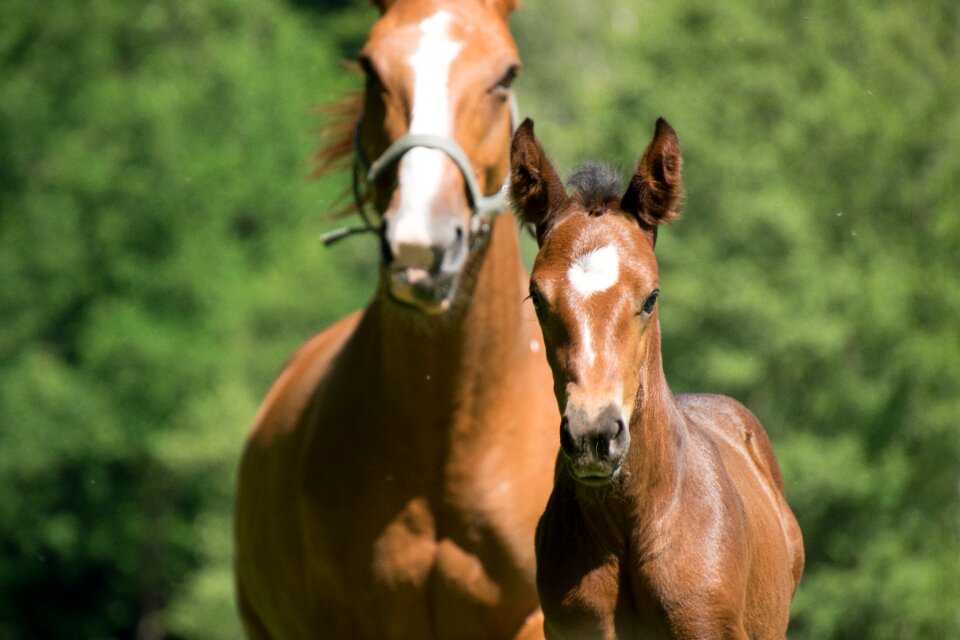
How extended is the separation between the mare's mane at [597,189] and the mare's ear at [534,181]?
67 mm

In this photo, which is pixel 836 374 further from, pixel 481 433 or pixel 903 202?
pixel 481 433

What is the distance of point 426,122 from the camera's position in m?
5.32

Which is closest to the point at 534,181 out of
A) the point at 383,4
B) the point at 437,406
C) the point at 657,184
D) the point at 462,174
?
the point at 657,184

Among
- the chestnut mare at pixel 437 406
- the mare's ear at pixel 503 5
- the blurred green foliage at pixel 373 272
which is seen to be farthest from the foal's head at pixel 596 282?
the blurred green foliage at pixel 373 272

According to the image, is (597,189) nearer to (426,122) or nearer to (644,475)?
(644,475)

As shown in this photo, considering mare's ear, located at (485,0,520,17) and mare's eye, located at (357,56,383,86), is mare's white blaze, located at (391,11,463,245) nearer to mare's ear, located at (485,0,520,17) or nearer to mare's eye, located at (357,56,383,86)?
mare's eye, located at (357,56,383,86)

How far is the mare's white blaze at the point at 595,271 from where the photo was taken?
161 inches

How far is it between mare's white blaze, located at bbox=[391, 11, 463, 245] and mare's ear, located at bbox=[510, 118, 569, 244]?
19.4 inches

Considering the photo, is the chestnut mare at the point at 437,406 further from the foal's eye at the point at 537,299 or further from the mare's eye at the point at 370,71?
the foal's eye at the point at 537,299

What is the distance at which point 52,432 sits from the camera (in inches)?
1197

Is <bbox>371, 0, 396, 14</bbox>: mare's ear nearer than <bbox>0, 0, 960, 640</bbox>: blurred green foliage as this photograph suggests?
Yes

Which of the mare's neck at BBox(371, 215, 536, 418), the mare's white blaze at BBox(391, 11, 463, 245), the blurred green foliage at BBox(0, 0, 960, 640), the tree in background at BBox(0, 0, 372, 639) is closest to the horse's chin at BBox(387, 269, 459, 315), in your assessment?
the mare's white blaze at BBox(391, 11, 463, 245)

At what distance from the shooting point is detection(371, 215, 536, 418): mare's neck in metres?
5.62

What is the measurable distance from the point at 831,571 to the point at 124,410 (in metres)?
15.5
